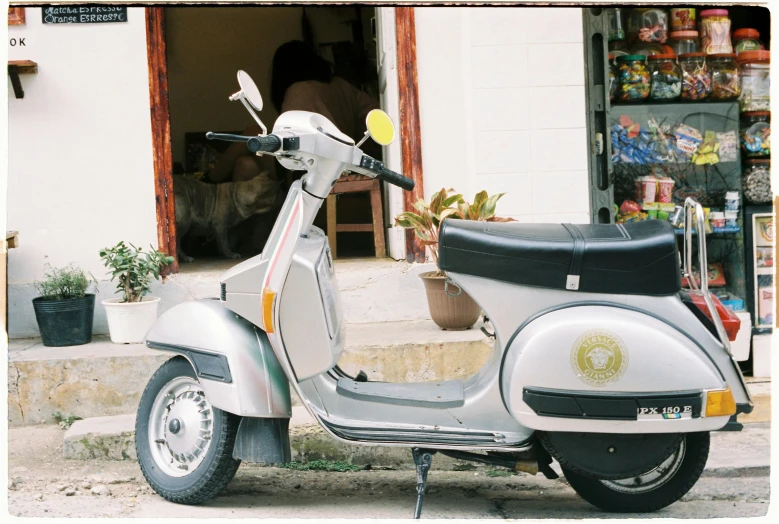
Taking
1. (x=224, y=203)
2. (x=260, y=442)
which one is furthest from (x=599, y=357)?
(x=224, y=203)

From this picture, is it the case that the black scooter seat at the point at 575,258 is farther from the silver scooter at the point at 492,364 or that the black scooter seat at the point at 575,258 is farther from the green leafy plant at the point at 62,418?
the green leafy plant at the point at 62,418

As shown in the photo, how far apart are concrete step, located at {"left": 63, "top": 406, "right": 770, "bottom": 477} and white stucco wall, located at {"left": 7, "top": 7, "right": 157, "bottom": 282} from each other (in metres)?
1.34

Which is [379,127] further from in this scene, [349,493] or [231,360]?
[349,493]

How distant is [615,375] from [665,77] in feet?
10.6

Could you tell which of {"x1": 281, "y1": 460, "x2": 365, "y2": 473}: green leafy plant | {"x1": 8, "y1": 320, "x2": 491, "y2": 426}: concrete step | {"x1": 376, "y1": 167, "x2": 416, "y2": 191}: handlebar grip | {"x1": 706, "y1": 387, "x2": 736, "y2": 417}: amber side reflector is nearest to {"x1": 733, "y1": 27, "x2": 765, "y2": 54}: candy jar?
{"x1": 8, "y1": 320, "x2": 491, "y2": 426}: concrete step

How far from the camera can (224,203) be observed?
6.76 meters

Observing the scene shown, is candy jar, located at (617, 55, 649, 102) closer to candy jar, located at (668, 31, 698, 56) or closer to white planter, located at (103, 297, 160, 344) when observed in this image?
candy jar, located at (668, 31, 698, 56)

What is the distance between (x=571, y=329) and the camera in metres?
2.79

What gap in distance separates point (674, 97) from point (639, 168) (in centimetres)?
49

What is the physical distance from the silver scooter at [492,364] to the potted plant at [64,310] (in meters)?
1.65

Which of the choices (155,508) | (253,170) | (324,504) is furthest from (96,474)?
(253,170)

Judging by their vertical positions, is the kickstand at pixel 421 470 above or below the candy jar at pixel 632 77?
below

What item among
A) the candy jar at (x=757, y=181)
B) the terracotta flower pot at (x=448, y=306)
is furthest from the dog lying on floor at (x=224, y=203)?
the candy jar at (x=757, y=181)

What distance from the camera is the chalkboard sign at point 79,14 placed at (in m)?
5.01
